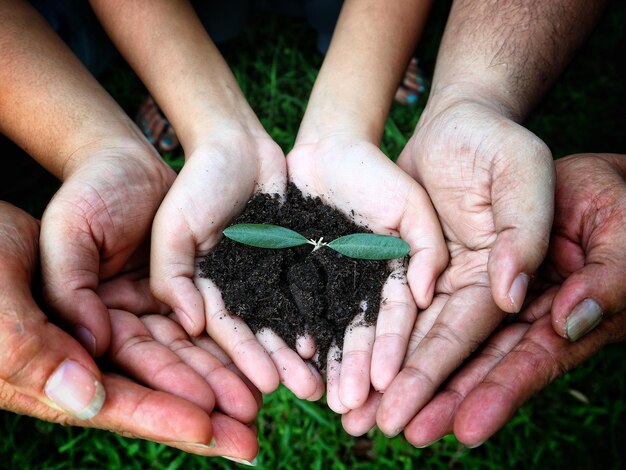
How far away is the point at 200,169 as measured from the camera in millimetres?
2070

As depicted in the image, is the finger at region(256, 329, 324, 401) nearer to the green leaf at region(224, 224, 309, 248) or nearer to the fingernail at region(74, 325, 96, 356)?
the green leaf at region(224, 224, 309, 248)

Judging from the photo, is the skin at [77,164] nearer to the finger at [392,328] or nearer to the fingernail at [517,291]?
the finger at [392,328]

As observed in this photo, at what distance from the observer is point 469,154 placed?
1.89 metres

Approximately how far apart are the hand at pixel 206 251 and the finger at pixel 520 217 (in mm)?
696

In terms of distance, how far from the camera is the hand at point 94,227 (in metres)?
1.67

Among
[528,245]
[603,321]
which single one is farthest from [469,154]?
[603,321]

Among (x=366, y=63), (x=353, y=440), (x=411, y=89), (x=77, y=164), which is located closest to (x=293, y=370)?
(x=353, y=440)

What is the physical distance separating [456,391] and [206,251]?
1022 mm

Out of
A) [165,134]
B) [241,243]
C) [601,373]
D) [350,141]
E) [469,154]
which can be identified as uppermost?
[469,154]

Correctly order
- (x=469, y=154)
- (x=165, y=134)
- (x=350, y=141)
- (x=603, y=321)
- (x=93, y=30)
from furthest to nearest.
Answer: (x=165, y=134)
(x=93, y=30)
(x=350, y=141)
(x=469, y=154)
(x=603, y=321)

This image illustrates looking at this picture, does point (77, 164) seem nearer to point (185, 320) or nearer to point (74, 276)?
point (74, 276)

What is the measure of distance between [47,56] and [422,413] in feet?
6.85

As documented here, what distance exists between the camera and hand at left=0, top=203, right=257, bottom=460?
1420 mm

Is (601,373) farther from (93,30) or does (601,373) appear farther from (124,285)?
(93,30)
